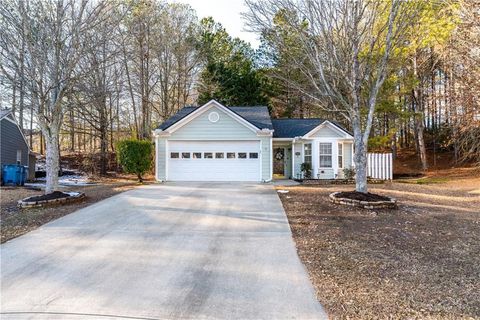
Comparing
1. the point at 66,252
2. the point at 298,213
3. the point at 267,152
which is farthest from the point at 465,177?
the point at 66,252

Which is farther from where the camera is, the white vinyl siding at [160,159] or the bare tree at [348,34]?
the white vinyl siding at [160,159]

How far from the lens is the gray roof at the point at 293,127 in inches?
755

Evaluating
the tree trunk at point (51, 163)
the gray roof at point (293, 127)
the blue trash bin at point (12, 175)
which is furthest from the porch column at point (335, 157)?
the blue trash bin at point (12, 175)

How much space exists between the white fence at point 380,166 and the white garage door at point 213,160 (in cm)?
663

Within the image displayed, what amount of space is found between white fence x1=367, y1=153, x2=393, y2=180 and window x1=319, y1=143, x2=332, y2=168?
7.42ft

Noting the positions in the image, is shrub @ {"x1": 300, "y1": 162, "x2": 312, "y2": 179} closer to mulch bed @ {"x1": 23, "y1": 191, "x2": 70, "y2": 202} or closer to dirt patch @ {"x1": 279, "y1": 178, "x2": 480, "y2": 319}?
dirt patch @ {"x1": 279, "y1": 178, "x2": 480, "y2": 319}

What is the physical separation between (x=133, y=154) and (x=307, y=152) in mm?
9372

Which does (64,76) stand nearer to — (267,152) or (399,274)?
(267,152)

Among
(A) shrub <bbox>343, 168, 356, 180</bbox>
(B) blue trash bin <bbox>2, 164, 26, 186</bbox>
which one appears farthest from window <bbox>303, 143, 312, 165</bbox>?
(B) blue trash bin <bbox>2, 164, 26, 186</bbox>

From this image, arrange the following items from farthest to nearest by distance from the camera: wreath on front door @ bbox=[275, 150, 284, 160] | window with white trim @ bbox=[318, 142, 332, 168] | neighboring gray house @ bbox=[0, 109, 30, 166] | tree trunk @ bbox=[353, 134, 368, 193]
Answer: wreath on front door @ bbox=[275, 150, 284, 160] < neighboring gray house @ bbox=[0, 109, 30, 166] < window with white trim @ bbox=[318, 142, 332, 168] < tree trunk @ bbox=[353, 134, 368, 193]

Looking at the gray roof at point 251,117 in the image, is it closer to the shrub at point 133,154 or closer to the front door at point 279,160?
the shrub at point 133,154

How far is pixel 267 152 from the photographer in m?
17.3

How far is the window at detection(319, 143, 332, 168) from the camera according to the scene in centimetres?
1870

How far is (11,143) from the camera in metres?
20.5
